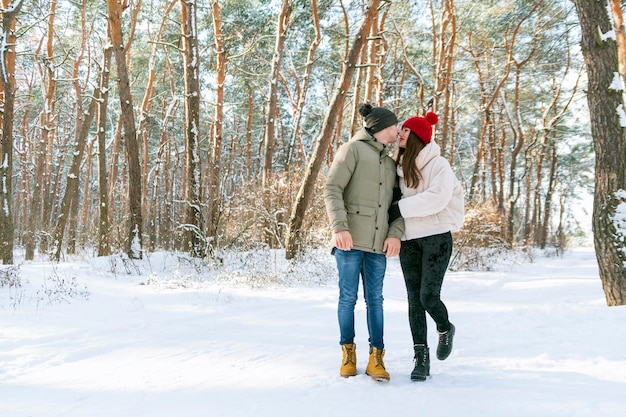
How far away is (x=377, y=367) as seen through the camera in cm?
286

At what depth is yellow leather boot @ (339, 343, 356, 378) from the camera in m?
2.93

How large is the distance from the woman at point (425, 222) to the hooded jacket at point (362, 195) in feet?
0.39

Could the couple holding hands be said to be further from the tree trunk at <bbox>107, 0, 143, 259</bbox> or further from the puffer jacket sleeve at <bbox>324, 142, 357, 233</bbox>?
the tree trunk at <bbox>107, 0, 143, 259</bbox>

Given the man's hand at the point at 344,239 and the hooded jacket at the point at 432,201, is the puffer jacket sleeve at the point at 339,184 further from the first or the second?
the hooded jacket at the point at 432,201

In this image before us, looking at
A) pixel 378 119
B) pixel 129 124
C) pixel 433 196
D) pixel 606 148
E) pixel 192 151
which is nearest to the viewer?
pixel 433 196

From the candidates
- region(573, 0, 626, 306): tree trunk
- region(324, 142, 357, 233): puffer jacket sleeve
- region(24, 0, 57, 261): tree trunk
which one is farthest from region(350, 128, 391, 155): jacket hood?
region(24, 0, 57, 261): tree trunk

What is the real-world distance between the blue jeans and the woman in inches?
8.0

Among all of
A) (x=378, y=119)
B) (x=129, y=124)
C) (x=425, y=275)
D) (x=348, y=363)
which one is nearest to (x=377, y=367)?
(x=348, y=363)

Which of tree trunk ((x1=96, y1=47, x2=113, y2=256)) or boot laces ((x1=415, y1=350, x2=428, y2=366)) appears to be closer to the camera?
boot laces ((x1=415, y1=350, x2=428, y2=366))

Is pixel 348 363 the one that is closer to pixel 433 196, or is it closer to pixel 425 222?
pixel 425 222

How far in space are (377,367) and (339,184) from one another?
1190 mm

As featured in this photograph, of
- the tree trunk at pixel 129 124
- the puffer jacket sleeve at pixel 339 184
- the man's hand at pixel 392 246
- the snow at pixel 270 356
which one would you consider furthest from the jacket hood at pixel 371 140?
the tree trunk at pixel 129 124

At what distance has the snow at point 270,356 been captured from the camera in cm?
247

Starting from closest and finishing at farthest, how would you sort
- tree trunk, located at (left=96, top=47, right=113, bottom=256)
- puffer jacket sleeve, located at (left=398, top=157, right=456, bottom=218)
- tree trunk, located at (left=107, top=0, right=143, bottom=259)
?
puffer jacket sleeve, located at (left=398, top=157, right=456, bottom=218), tree trunk, located at (left=107, top=0, right=143, bottom=259), tree trunk, located at (left=96, top=47, right=113, bottom=256)
